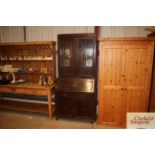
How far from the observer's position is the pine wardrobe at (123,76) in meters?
2.29

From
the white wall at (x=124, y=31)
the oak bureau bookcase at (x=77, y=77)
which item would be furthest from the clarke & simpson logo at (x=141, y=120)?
the white wall at (x=124, y=31)

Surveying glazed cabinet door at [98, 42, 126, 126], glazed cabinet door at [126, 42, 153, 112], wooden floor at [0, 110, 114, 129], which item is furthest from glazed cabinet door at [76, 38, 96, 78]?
wooden floor at [0, 110, 114, 129]

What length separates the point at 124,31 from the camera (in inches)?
115

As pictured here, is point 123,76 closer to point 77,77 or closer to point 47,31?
point 77,77

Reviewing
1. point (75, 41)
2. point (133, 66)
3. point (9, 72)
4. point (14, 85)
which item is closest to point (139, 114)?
point (133, 66)

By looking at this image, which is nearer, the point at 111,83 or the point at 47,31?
the point at 111,83

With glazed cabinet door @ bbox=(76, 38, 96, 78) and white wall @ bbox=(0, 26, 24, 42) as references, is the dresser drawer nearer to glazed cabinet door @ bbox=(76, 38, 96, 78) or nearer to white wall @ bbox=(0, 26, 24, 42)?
glazed cabinet door @ bbox=(76, 38, 96, 78)

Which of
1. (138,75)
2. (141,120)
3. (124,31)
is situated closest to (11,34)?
(124,31)

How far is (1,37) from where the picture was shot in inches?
145

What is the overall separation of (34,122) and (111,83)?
2.00 m

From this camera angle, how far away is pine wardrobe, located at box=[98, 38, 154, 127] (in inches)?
90.3

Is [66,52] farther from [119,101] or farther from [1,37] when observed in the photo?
[1,37]

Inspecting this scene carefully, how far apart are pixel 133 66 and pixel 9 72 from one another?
337cm

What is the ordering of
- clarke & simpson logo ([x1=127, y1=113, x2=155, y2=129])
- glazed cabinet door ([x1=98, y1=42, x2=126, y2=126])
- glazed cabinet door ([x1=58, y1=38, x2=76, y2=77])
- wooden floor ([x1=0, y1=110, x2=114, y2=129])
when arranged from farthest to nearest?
glazed cabinet door ([x1=58, y1=38, x2=76, y2=77]) < wooden floor ([x1=0, y1=110, x2=114, y2=129]) < glazed cabinet door ([x1=98, y1=42, x2=126, y2=126]) < clarke & simpson logo ([x1=127, y1=113, x2=155, y2=129])
